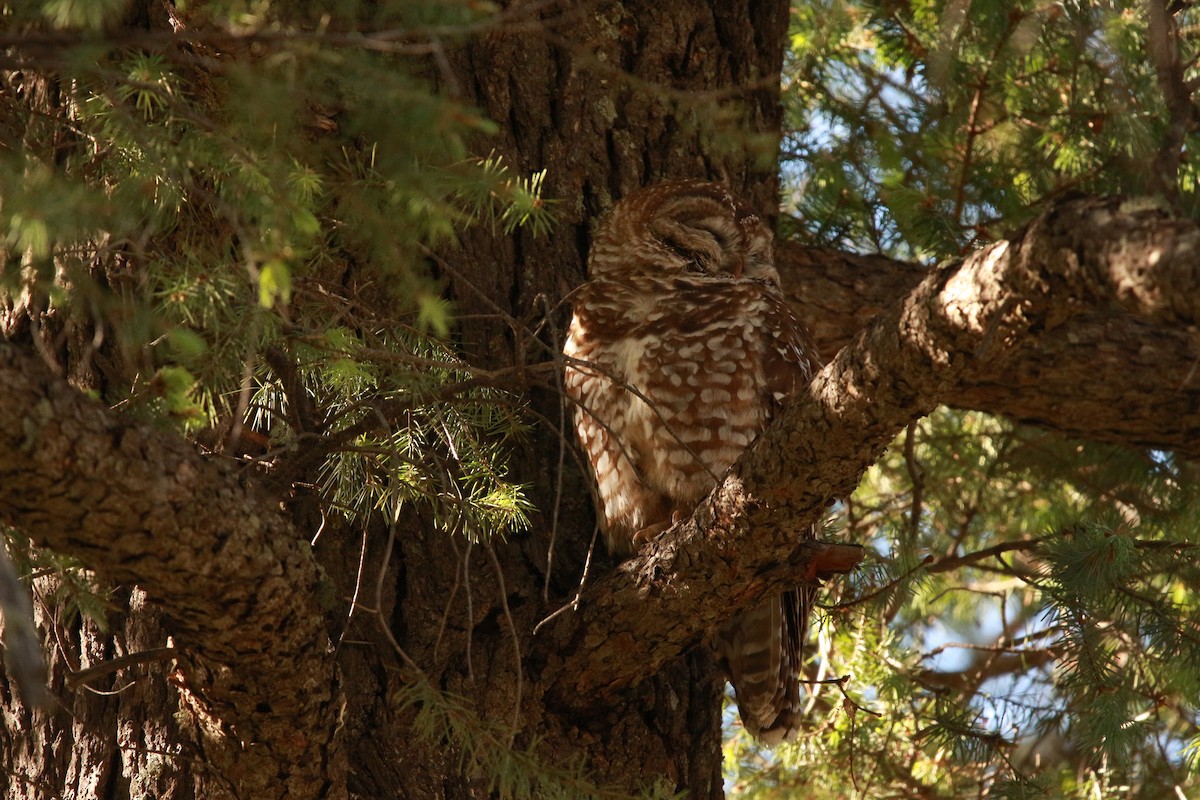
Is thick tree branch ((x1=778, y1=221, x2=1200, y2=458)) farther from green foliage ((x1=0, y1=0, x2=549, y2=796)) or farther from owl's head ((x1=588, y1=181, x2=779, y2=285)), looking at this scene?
green foliage ((x1=0, y1=0, x2=549, y2=796))

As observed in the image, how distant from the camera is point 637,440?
293 cm

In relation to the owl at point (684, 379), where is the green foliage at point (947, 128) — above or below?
above

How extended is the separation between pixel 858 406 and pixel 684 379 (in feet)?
3.44

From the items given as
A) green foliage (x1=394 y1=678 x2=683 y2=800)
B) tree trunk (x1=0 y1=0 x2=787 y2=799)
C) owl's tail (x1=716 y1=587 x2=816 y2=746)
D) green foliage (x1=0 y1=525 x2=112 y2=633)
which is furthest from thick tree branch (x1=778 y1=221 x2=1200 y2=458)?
green foliage (x1=0 y1=525 x2=112 y2=633)

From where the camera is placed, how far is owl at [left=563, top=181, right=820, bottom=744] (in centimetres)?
289

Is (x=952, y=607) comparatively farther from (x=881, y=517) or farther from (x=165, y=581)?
(x=165, y=581)

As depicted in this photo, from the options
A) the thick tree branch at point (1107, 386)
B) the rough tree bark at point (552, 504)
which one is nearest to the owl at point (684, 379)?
the rough tree bark at point (552, 504)

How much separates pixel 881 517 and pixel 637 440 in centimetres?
158

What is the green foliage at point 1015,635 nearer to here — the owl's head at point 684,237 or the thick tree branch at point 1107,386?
the thick tree branch at point 1107,386

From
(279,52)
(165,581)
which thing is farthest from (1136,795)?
(279,52)

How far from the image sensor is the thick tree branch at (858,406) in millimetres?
1477

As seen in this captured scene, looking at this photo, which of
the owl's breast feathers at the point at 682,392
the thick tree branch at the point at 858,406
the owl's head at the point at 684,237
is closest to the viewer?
the thick tree branch at the point at 858,406

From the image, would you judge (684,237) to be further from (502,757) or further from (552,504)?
(502,757)

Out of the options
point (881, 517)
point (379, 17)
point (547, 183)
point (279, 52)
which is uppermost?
point (547, 183)
